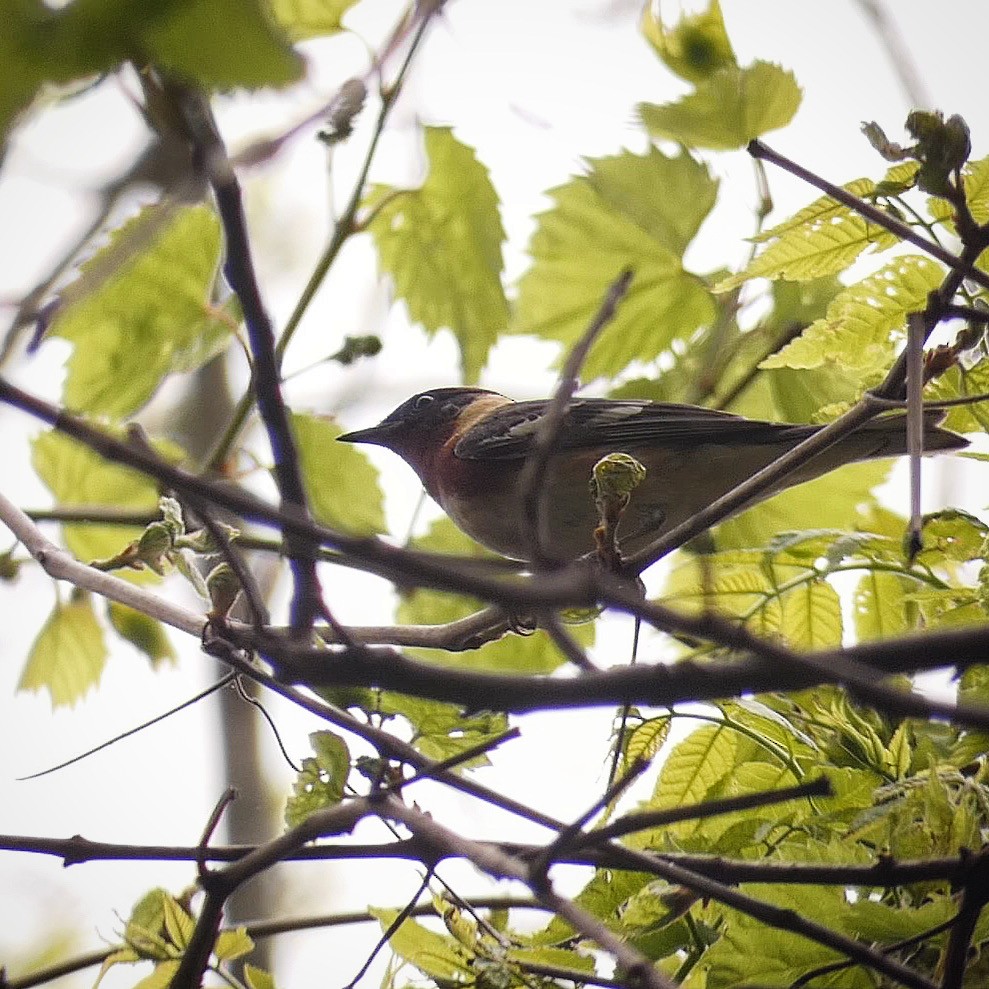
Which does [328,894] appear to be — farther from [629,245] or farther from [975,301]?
[975,301]

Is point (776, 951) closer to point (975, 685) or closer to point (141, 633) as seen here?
point (975, 685)

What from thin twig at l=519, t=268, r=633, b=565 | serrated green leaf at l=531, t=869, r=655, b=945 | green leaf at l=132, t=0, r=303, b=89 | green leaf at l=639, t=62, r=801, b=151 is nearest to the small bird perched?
green leaf at l=639, t=62, r=801, b=151

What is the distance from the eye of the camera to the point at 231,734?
604 centimetres

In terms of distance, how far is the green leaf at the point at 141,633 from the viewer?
9.77ft

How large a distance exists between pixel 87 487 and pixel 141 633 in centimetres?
56

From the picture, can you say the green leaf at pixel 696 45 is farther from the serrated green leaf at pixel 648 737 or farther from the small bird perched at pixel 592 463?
the serrated green leaf at pixel 648 737

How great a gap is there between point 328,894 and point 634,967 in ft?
18.2

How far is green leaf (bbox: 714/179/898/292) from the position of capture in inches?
74.0

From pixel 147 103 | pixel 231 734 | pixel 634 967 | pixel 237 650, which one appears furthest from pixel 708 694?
pixel 231 734

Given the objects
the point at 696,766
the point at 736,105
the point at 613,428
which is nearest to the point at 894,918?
the point at 696,766

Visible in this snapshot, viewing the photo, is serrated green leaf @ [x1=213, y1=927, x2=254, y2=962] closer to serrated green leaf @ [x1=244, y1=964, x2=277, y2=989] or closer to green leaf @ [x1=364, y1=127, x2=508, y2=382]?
serrated green leaf @ [x1=244, y1=964, x2=277, y2=989]

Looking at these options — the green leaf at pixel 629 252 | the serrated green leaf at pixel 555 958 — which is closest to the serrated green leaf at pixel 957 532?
the serrated green leaf at pixel 555 958

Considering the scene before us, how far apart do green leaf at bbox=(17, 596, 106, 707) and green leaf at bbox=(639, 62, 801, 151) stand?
193 cm

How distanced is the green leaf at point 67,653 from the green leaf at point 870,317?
1977 mm
